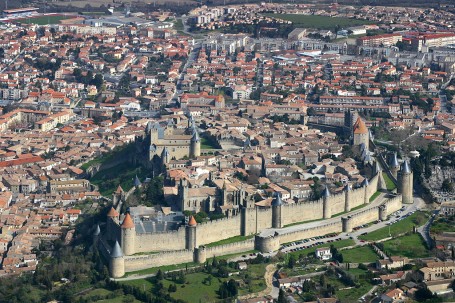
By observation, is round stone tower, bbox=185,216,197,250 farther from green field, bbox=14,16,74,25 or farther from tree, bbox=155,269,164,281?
green field, bbox=14,16,74,25

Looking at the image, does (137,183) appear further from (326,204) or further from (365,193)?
(365,193)

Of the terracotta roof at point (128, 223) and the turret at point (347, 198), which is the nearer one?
the terracotta roof at point (128, 223)

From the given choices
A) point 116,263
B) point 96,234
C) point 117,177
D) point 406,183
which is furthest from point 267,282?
point 117,177

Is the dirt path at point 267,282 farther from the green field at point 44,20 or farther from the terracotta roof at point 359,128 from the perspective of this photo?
the green field at point 44,20

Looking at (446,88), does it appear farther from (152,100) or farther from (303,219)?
(303,219)

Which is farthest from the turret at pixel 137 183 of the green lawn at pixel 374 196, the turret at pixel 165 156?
the green lawn at pixel 374 196

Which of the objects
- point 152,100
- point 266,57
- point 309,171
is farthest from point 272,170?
point 266,57
